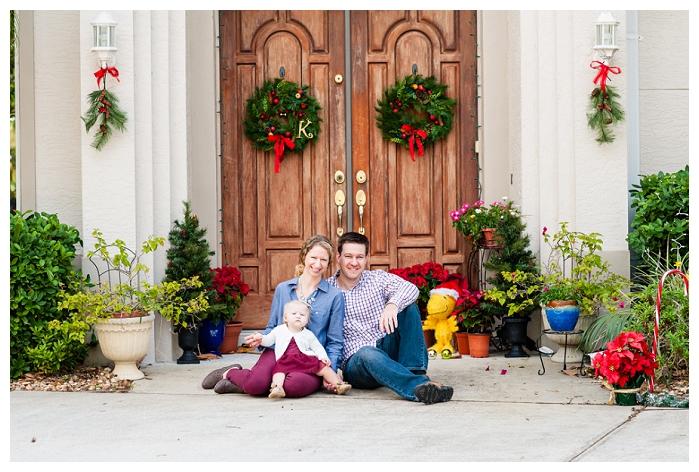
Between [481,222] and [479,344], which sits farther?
[481,222]

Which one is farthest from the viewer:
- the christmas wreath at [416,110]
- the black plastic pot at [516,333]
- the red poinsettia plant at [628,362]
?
the christmas wreath at [416,110]

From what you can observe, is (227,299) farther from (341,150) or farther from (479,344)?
(479,344)

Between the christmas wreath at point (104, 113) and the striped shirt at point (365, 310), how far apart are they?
89.5 inches

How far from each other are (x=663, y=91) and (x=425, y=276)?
2.52 m

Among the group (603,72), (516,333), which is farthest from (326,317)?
(603,72)

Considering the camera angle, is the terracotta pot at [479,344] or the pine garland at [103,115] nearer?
the pine garland at [103,115]

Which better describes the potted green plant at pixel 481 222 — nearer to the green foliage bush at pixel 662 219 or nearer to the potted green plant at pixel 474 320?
the potted green plant at pixel 474 320

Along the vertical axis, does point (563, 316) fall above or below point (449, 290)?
below

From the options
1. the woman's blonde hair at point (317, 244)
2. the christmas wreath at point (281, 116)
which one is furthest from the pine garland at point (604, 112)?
the woman's blonde hair at point (317, 244)

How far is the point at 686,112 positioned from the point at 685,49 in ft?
1.72

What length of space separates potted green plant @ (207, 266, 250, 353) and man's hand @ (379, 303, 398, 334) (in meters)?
1.96

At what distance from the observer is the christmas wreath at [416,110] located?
7.36 m

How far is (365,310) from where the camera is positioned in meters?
5.43
